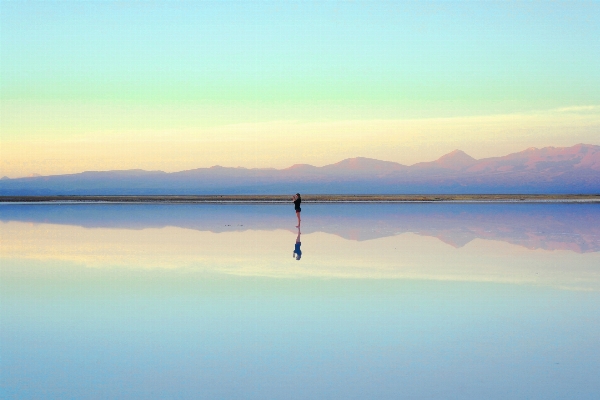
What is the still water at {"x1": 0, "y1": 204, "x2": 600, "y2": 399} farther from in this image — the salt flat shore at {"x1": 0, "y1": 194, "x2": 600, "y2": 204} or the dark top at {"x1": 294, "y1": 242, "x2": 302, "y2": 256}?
the salt flat shore at {"x1": 0, "y1": 194, "x2": 600, "y2": 204}

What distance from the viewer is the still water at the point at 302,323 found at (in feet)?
21.9

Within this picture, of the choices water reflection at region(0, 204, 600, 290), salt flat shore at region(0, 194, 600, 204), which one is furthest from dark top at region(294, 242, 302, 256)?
salt flat shore at region(0, 194, 600, 204)

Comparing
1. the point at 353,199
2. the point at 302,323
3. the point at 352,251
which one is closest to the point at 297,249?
the point at 352,251

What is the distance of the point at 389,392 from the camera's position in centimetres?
636

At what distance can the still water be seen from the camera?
6668 millimetres

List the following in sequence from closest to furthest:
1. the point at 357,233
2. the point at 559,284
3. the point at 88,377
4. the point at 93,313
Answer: the point at 88,377 < the point at 93,313 < the point at 559,284 < the point at 357,233

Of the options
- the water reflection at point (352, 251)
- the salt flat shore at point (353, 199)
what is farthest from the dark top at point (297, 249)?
the salt flat shore at point (353, 199)

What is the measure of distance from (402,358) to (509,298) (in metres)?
4.31

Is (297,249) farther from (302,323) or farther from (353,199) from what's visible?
(353,199)

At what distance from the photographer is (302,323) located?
9.34 m

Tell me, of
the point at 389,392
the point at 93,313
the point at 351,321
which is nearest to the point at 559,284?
the point at 351,321

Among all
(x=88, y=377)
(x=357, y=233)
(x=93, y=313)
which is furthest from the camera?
(x=357, y=233)

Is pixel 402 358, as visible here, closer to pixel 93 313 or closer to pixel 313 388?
pixel 313 388

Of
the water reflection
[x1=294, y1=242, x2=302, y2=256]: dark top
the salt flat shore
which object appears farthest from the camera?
the salt flat shore
